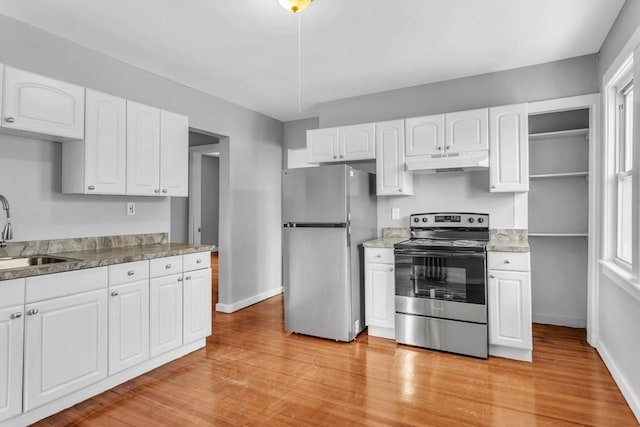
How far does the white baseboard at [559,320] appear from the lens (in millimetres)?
3551

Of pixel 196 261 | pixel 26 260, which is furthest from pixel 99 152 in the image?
pixel 196 261

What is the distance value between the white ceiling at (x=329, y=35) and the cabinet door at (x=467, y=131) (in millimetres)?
495

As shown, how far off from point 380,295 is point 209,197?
19.5 feet

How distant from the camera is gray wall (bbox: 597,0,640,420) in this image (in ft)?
6.86

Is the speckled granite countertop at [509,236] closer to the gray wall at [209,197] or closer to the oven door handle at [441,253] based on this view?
the oven door handle at [441,253]

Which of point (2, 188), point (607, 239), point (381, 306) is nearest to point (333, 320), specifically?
point (381, 306)

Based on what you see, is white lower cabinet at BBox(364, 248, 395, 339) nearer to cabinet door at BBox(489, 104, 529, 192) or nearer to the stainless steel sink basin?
cabinet door at BBox(489, 104, 529, 192)

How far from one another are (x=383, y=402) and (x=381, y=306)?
1208 millimetres

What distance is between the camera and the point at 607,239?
2822 mm

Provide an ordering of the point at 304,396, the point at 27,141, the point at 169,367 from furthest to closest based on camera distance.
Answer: the point at 169,367 → the point at 27,141 → the point at 304,396

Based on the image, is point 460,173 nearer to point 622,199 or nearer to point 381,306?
point 622,199

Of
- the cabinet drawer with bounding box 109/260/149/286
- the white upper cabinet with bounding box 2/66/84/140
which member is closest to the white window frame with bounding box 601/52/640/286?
the cabinet drawer with bounding box 109/260/149/286

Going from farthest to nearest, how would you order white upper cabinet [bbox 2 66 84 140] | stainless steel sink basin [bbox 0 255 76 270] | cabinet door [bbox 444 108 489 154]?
cabinet door [bbox 444 108 489 154] < stainless steel sink basin [bbox 0 255 76 270] < white upper cabinet [bbox 2 66 84 140]

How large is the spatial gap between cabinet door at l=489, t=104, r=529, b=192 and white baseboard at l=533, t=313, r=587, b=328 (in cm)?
145
